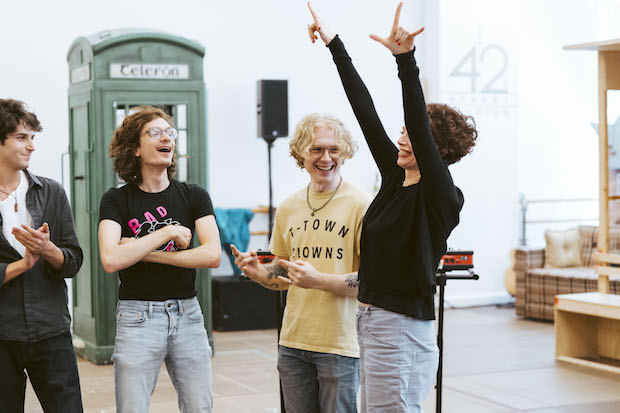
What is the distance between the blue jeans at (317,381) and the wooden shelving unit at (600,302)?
3.72 metres

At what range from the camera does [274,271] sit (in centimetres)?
306

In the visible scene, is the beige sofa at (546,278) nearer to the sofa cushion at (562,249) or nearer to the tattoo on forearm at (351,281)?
the sofa cushion at (562,249)

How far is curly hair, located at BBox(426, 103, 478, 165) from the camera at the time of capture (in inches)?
98.7

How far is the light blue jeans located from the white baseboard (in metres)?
6.61

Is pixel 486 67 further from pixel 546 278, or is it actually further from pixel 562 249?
pixel 546 278

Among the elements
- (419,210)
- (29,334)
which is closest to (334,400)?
(419,210)

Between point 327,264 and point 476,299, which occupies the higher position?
point 327,264

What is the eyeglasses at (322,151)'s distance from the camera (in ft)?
9.59

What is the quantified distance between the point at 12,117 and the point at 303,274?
1.22m

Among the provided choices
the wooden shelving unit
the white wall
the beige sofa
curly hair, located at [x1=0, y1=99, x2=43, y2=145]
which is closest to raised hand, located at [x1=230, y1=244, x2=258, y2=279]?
curly hair, located at [x1=0, y1=99, x2=43, y2=145]

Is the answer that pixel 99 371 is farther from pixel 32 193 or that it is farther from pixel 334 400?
pixel 334 400

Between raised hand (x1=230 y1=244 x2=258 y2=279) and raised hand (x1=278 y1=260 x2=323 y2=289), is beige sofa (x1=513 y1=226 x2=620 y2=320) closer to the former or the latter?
raised hand (x1=230 y1=244 x2=258 y2=279)

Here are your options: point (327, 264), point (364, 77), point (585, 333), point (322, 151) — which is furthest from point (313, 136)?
point (364, 77)

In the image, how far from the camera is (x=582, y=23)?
9766 mm
